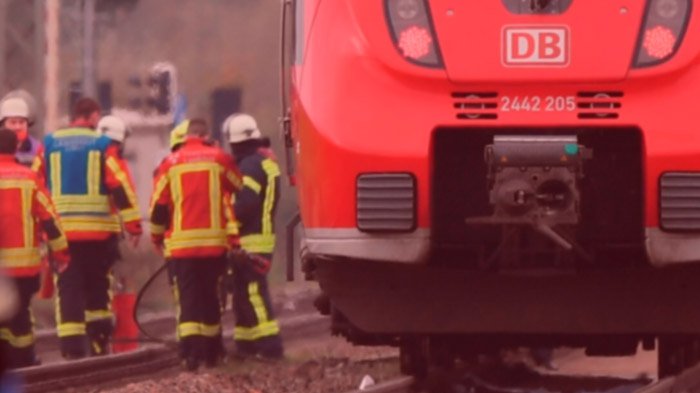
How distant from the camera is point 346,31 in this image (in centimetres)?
940

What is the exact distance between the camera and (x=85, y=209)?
600 inches

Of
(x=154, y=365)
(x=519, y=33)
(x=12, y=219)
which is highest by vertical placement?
(x=519, y=33)

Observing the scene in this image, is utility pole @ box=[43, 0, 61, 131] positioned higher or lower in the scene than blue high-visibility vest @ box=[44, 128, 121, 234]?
higher

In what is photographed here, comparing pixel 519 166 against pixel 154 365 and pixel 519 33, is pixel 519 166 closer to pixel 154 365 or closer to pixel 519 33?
pixel 519 33

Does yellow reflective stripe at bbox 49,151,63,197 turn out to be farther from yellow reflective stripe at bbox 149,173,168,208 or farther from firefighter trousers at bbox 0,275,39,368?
firefighter trousers at bbox 0,275,39,368

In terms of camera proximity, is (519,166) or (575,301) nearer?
(519,166)

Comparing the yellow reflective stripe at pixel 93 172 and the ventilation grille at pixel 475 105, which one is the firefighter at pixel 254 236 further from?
the ventilation grille at pixel 475 105

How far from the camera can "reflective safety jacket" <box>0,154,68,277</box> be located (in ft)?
45.2

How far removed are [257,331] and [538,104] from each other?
263 inches

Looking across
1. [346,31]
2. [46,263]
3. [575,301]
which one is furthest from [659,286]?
[46,263]

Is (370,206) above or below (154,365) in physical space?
above

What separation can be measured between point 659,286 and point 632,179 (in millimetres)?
586

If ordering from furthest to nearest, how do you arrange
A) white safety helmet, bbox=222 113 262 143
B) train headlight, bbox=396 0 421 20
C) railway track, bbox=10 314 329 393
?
white safety helmet, bbox=222 113 262 143, railway track, bbox=10 314 329 393, train headlight, bbox=396 0 421 20

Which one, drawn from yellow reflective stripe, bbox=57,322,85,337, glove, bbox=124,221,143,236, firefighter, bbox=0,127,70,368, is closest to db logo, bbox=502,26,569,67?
firefighter, bbox=0,127,70,368
